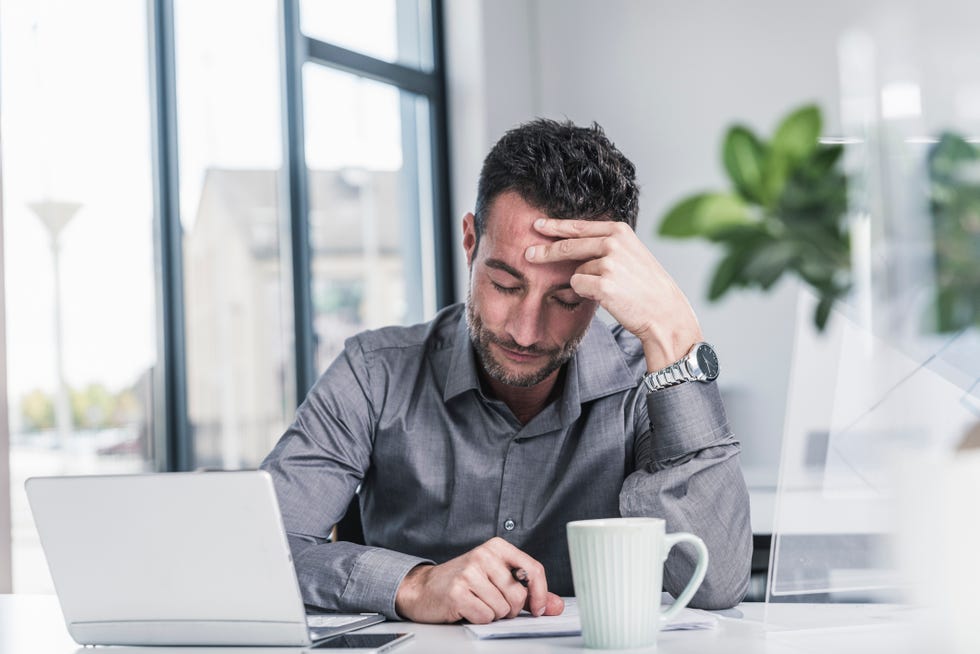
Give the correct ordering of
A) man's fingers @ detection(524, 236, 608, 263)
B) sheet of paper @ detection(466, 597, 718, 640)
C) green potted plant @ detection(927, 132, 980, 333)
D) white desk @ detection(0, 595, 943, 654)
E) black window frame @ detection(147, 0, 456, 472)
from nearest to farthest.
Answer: green potted plant @ detection(927, 132, 980, 333)
white desk @ detection(0, 595, 943, 654)
sheet of paper @ detection(466, 597, 718, 640)
man's fingers @ detection(524, 236, 608, 263)
black window frame @ detection(147, 0, 456, 472)

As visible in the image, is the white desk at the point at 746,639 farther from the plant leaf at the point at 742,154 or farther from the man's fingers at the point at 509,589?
the plant leaf at the point at 742,154

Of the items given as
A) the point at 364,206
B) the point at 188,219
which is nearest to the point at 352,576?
the point at 188,219

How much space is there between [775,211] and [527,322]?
192 inches

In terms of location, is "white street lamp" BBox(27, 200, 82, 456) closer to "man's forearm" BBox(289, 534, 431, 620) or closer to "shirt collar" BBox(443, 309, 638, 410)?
"shirt collar" BBox(443, 309, 638, 410)

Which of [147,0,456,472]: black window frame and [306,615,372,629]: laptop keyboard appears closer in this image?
[306,615,372,629]: laptop keyboard

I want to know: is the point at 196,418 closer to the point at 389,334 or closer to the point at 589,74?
the point at 389,334

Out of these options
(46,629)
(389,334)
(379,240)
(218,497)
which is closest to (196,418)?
(379,240)

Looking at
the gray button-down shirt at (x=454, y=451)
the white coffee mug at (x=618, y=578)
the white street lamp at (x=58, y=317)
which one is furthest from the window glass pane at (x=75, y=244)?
the white coffee mug at (x=618, y=578)

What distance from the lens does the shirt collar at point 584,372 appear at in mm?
1357

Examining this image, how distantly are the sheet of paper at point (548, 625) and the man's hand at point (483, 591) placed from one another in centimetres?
1

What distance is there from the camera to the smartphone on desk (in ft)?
2.67

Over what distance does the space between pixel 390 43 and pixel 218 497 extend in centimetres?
322

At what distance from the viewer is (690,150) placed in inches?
163

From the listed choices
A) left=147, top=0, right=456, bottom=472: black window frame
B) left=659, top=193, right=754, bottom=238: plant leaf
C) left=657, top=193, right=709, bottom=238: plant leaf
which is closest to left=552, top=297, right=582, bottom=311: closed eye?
left=147, top=0, right=456, bottom=472: black window frame
